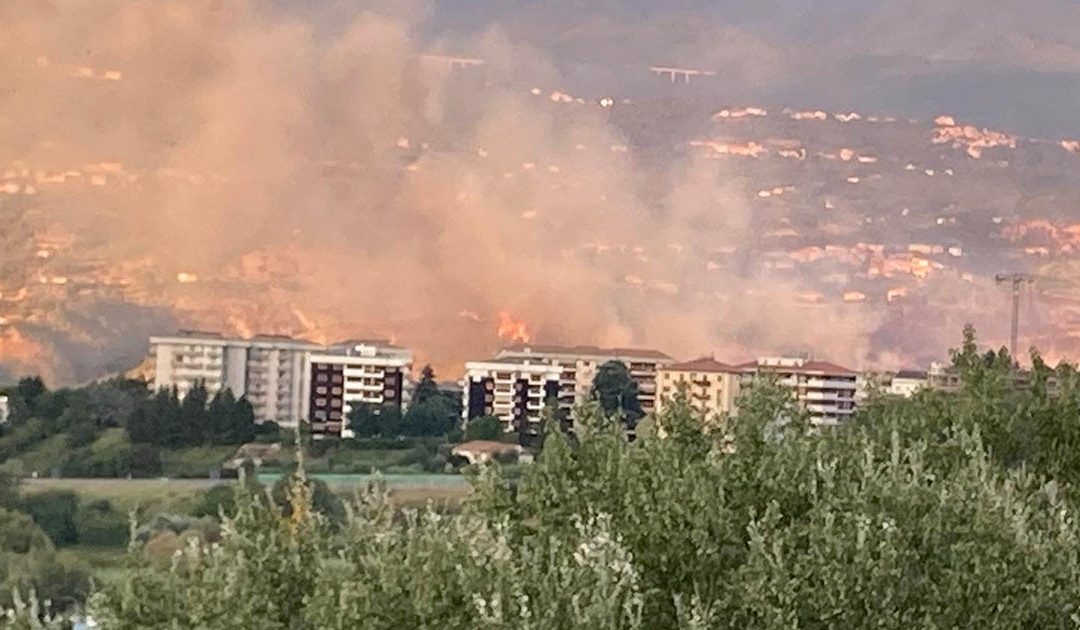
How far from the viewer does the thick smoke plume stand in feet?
42.2

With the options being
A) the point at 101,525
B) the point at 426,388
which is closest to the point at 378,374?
the point at 426,388

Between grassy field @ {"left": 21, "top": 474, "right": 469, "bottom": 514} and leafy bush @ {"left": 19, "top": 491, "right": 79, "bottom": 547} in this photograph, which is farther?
grassy field @ {"left": 21, "top": 474, "right": 469, "bottom": 514}

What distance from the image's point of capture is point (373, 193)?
13.4 metres

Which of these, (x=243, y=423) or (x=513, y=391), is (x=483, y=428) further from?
(x=243, y=423)

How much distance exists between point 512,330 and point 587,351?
65 cm

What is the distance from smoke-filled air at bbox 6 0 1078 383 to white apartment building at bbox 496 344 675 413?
18 cm

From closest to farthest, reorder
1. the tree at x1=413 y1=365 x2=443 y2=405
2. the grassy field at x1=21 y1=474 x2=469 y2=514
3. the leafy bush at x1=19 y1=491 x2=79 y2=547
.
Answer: the leafy bush at x1=19 y1=491 x2=79 y2=547, the grassy field at x1=21 y1=474 x2=469 y2=514, the tree at x1=413 y1=365 x2=443 y2=405

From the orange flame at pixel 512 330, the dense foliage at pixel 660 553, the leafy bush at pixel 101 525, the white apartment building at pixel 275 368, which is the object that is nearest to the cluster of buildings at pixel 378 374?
the white apartment building at pixel 275 368

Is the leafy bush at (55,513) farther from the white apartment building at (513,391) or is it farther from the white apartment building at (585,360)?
the white apartment building at (585,360)

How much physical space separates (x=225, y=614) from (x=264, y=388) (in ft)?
29.1

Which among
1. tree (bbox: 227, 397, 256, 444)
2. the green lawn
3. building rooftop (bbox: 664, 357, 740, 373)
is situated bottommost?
the green lawn

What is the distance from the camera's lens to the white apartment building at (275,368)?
12602 mm

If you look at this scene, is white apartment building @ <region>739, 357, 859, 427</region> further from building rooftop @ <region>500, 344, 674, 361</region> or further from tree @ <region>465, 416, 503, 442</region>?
tree @ <region>465, 416, 503, 442</region>

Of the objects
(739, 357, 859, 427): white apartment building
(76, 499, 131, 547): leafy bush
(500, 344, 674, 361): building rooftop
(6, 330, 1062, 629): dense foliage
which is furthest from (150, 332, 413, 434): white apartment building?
(6, 330, 1062, 629): dense foliage
